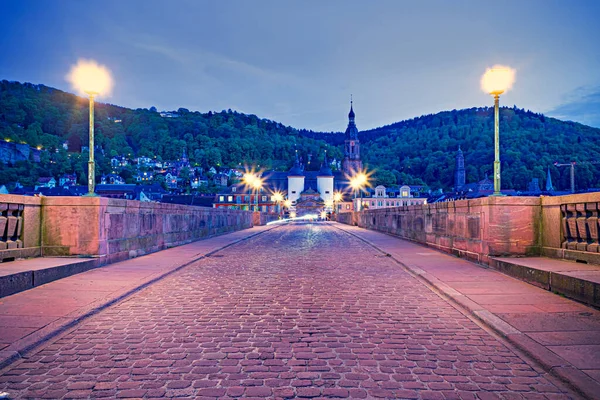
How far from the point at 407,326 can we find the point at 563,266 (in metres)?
4.02

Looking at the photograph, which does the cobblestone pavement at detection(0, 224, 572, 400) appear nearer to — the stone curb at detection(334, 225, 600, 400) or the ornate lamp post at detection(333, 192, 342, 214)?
the stone curb at detection(334, 225, 600, 400)

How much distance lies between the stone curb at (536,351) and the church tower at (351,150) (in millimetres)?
136002

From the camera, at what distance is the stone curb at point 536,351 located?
3455mm

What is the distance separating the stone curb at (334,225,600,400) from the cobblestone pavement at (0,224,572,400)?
0.41 ft

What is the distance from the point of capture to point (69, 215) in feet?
31.6

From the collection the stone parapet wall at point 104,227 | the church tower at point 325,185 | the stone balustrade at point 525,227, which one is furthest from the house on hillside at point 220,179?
the stone balustrade at point 525,227

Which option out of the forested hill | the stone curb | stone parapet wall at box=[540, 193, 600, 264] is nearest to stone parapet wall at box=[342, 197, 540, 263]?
stone parapet wall at box=[540, 193, 600, 264]

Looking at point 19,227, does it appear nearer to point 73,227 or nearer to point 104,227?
point 73,227

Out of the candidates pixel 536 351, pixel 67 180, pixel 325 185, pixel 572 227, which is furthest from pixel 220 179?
pixel 536 351

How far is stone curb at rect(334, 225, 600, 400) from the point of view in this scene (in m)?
3.46

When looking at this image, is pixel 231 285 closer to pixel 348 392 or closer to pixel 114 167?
pixel 348 392

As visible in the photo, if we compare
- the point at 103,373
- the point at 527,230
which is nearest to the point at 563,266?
the point at 527,230

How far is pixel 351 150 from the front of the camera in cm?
14400

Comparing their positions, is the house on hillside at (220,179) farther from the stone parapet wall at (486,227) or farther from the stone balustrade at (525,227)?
the stone balustrade at (525,227)
